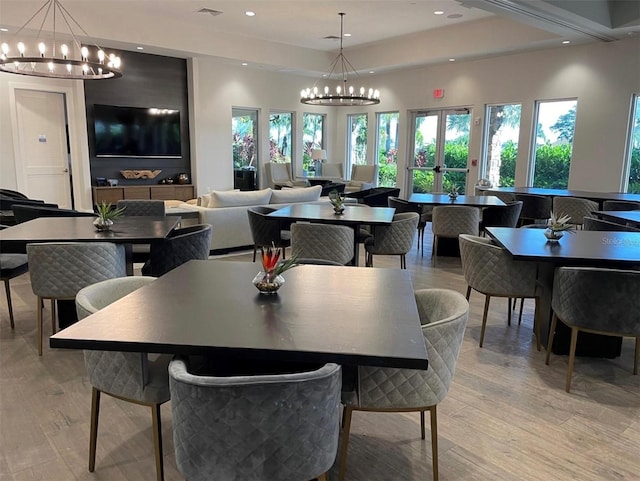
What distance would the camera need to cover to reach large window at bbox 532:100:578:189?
8.56 meters

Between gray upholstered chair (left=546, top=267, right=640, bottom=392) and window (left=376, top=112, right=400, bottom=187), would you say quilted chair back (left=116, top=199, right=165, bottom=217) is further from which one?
window (left=376, top=112, right=400, bottom=187)

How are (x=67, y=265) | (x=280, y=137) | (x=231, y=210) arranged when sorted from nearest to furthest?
(x=67, y=265)
(x=231, y=210)
(x=280, y=137)

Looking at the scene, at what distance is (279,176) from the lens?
37.6ft

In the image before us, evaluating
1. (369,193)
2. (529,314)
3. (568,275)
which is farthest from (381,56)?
(568,275)

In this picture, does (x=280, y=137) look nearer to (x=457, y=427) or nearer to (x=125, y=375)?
(x=457, y=427)

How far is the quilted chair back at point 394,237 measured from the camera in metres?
4.52

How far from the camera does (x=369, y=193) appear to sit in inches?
363

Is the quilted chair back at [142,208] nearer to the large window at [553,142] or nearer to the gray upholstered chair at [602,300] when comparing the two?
the gray upholstered chair at [602,300]

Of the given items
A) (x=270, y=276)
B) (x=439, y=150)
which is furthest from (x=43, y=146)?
(x=270, y=276)

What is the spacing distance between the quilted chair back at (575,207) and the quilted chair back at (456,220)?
4.67 feet

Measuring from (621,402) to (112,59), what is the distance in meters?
5.78

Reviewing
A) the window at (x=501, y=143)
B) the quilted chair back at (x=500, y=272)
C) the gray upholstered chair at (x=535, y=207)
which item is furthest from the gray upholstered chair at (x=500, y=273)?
the window at (x=501, y=143)

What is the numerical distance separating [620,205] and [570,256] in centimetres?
343

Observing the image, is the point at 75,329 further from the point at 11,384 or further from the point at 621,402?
the point at 621,402
